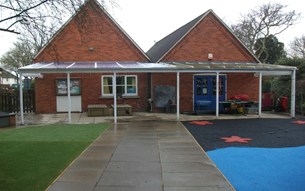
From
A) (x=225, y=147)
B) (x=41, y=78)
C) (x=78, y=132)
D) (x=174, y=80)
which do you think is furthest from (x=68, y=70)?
(x=225, y=147)

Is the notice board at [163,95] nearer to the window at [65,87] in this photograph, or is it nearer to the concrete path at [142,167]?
the window at [65,87]


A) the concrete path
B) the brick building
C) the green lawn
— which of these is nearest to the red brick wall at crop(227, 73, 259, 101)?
the brick building

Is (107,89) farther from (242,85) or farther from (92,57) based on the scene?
(242,85)

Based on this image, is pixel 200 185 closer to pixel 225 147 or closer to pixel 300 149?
pixel 225 147

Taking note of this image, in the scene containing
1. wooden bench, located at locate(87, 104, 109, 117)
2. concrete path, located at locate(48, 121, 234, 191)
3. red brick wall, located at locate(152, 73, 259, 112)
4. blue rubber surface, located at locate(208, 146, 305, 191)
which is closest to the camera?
concrete path, located at locate(48, 121, 234, 191)

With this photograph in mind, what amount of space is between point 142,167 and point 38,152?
3132 mm

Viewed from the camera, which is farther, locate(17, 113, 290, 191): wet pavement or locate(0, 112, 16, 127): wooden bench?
locate(0, 112, 16, 127): wooden bench

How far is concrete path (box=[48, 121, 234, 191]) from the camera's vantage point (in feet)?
19.1

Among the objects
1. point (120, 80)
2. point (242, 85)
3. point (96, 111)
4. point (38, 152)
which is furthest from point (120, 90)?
point (38, 152)

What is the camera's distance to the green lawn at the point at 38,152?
6035 mm

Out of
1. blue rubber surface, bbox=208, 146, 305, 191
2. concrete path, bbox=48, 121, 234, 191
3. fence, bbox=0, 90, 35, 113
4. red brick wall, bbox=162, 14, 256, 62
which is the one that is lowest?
blue rubber surface, bbox=208, 146, 305, 191

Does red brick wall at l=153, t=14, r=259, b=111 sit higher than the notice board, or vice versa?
red brick wall at l=153, t=14, r=259, b=111

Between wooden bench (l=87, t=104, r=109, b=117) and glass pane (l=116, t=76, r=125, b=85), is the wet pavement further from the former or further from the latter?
glass pane (l=116, t=76, r=125, b=85)

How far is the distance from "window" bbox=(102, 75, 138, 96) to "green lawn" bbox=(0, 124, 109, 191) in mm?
6651
